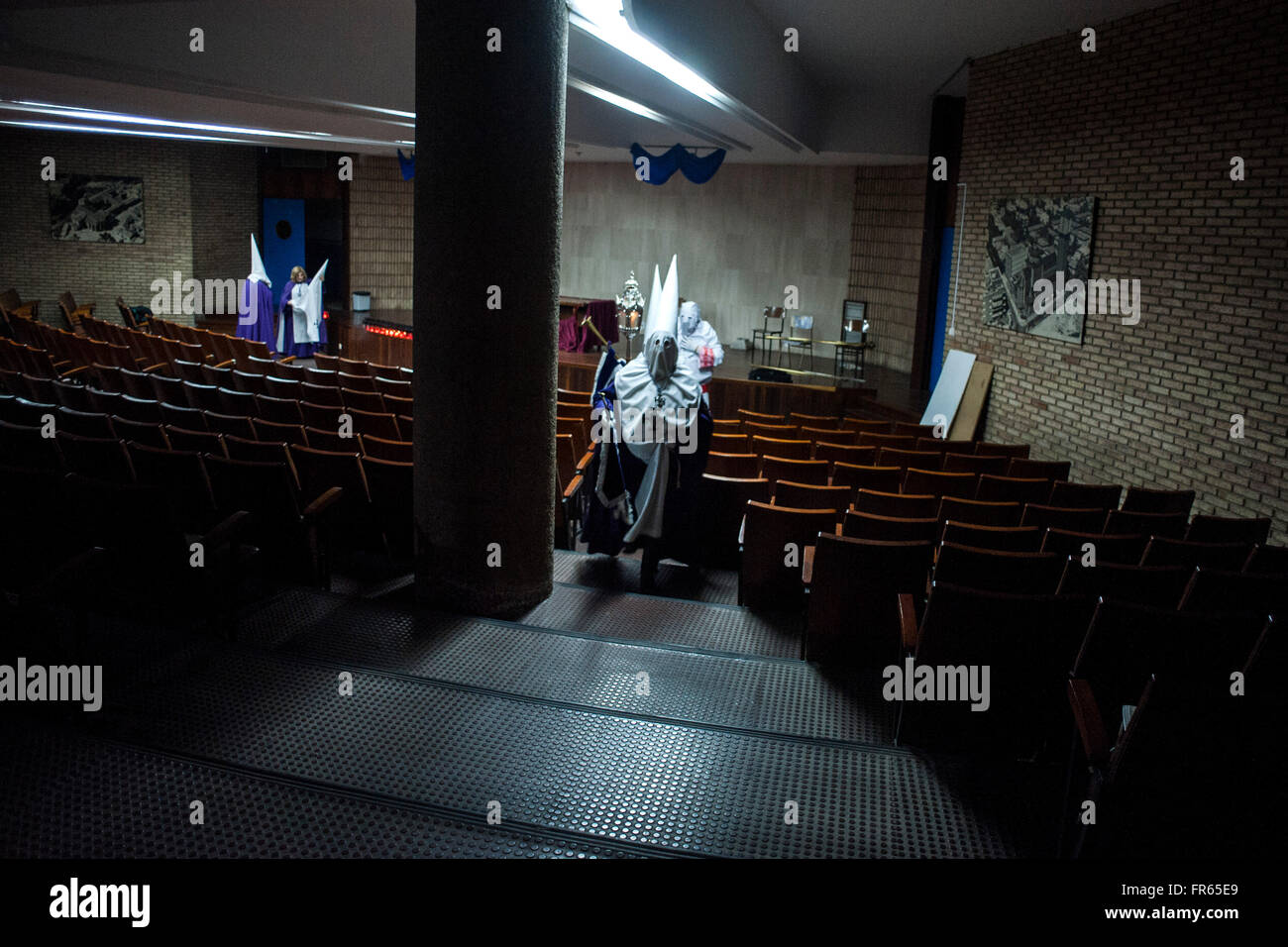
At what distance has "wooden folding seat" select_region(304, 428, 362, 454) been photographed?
585cm

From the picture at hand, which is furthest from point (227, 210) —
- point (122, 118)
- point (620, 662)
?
point (620, 662)

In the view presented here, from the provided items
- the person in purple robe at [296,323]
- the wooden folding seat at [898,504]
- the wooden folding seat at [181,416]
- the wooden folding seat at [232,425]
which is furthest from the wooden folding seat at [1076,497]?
the person in purple robe at [296,323]

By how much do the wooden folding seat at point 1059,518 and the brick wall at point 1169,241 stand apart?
97.9 inches

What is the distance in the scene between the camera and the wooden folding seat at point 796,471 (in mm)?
6270

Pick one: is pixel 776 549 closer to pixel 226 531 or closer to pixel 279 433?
pixel 226 531

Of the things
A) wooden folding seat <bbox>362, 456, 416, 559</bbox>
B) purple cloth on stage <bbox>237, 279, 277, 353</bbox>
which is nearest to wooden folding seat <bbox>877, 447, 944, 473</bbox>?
wooden folding seat <bbox>362, 456, 416, 559</bbox>

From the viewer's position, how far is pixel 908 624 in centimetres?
372

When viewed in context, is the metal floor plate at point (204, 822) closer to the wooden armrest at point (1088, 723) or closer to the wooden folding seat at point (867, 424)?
the wooden armrest at point (1088, 723)

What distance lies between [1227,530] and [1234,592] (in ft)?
5.65

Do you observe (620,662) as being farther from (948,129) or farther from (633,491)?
(948,129)
